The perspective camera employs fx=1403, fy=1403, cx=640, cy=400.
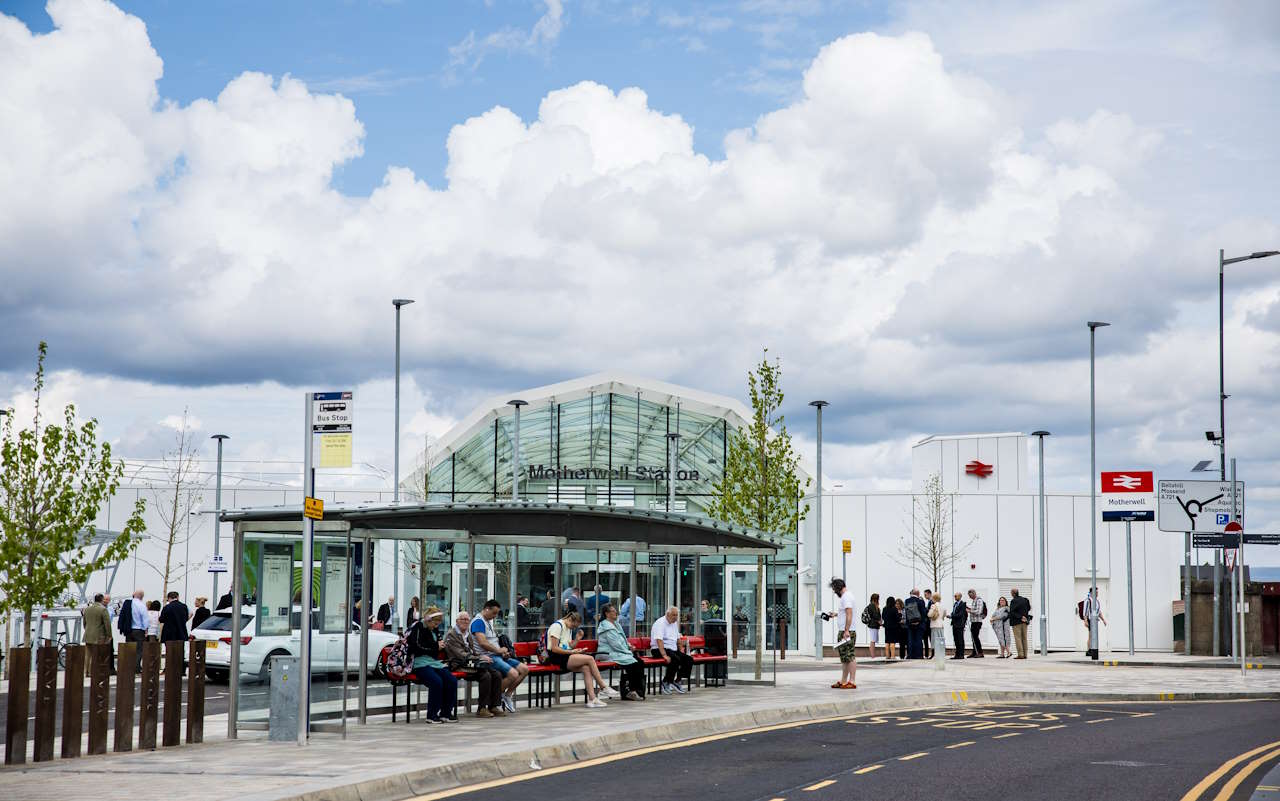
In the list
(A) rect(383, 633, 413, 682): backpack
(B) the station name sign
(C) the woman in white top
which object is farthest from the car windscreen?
(B) the station name sign

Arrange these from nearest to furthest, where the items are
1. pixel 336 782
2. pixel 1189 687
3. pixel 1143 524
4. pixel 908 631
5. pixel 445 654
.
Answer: pixel 336 782, pixel 445 654, pixel 1189 687, pixel 908 631, pixel 1143 524

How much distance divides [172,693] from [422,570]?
895 centimetres

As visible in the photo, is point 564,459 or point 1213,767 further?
point 564,459

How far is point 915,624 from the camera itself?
108ft

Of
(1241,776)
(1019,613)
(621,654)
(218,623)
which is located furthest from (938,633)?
(1241,776)

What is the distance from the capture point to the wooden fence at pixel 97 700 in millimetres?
12242

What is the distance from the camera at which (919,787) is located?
1162 cm

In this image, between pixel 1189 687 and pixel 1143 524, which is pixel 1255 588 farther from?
pixel 1189 687

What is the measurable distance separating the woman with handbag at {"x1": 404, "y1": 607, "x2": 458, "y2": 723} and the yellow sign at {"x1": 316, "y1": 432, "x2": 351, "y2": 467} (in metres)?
3.39

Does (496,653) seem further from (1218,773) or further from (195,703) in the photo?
(1218,773)

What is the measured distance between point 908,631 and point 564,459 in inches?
822

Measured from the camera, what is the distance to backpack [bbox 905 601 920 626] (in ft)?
108

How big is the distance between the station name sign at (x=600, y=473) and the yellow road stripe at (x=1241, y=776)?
36.8 m

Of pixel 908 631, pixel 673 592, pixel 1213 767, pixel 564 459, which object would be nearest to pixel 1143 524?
pixel 908 631
